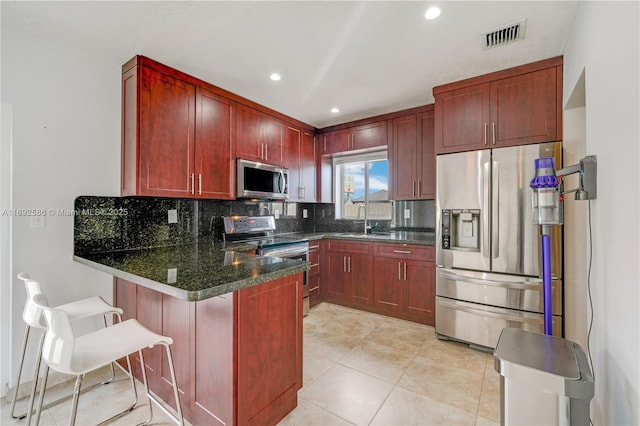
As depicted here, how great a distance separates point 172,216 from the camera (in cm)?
276

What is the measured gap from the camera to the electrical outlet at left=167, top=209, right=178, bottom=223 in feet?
8.98

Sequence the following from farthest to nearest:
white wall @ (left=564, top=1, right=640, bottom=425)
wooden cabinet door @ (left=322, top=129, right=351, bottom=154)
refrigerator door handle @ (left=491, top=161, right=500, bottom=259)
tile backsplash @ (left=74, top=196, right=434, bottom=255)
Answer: wooden cabinet door @ (left=322, top=129, right=351, bottom=154), refrigerator door handle @ (left=491, top=161, right=500, bottom=259), tile backsplash @ (left=74, top=196, right=434, bottom=255), white wall @ (left=564, top=1, right=640, bottom=425)

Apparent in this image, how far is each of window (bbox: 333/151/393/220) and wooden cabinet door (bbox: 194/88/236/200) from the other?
1.86 m

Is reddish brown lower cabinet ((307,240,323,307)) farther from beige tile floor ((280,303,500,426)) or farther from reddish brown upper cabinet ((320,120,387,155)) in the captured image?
reddish brown upper cabinet ((320,120,387,155))

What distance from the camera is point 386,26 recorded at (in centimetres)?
184

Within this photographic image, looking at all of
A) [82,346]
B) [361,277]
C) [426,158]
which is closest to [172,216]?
[82,346]

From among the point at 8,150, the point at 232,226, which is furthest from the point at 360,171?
the point at 8,150

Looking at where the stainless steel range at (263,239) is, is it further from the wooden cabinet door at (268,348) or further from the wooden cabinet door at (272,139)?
the wooden cabinet door at (268,348)

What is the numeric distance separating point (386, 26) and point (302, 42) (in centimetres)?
58

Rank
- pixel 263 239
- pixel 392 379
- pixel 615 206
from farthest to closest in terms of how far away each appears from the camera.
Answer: pixel 263 239
pixel 392 379
pixel 615 206

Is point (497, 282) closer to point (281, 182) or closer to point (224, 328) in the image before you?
point (224, 328)

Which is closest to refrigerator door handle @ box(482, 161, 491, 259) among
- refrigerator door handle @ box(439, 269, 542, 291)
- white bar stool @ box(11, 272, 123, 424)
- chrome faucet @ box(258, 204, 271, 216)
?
refrigerator door handle @ box(439, 269, 542, 291)

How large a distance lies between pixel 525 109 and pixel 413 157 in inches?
45.7

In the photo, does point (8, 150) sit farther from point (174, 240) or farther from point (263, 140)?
point (263, 140)
